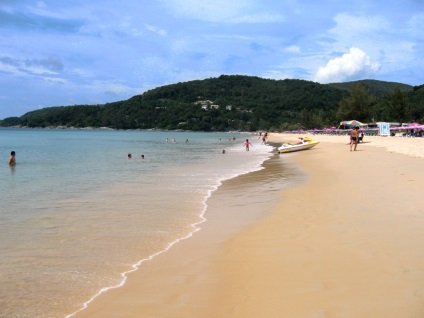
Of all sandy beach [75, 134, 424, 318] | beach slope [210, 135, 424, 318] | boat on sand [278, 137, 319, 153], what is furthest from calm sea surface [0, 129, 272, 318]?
boat on sand [278, 137, 319, 153]

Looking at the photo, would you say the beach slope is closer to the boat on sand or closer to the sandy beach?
the sandy beach

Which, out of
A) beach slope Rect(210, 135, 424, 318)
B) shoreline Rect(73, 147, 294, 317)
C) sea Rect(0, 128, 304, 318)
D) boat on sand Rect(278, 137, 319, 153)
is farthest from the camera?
boat on sand Rect(278, 137, 319, 153)

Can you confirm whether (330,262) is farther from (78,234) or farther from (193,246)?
(78,234)

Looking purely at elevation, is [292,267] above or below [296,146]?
below

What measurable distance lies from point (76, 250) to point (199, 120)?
616 feet

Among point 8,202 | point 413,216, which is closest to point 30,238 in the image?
point 8,202

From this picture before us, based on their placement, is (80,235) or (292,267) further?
(80,235)

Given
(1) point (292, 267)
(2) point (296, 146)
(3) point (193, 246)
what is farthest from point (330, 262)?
(2) point (296, 146)

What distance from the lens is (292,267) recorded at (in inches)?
183

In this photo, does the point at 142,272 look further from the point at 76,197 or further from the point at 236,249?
the point at 76,197

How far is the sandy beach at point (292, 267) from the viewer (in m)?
3.64

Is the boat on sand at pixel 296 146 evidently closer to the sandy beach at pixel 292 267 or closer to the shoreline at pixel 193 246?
the shoreline at pixel 193 246

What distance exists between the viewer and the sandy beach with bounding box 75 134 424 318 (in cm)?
364

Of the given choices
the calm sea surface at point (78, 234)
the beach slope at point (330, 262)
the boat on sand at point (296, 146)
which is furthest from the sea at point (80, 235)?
the boat on sand at point (296, 146)
